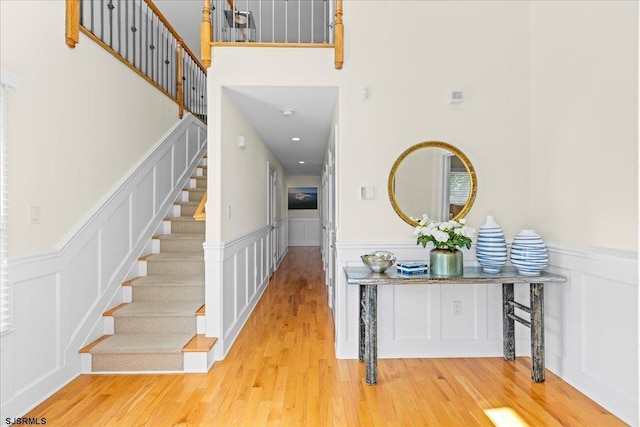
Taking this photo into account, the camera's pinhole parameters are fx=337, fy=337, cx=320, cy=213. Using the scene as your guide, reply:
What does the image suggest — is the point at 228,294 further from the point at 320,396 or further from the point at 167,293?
the point at 320,396

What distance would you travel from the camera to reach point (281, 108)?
3.44 meters

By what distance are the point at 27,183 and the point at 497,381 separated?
3483mm

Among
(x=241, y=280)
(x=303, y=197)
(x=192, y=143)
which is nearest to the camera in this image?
(x=241, y=280)

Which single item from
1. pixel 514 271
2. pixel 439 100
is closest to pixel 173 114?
pixel 439 100

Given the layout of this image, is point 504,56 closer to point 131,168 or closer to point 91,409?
point 131,168

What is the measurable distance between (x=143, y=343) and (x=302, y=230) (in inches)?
327

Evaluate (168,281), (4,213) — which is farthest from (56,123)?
(168,281)

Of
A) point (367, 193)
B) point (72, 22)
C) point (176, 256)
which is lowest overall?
point (176, 256)

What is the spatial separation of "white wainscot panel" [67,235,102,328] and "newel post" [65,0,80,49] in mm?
1535

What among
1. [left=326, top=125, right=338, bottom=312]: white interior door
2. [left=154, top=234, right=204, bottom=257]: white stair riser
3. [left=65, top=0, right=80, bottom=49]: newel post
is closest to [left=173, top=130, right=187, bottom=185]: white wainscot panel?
[left=154, top=234, right=204, bottom=257]: white stair riser

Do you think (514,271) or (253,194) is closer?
(514,271)

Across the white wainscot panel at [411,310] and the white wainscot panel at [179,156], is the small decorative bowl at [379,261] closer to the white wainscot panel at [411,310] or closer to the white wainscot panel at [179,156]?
the white wainscot panel at [411,310]

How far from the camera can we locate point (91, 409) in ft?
7.02

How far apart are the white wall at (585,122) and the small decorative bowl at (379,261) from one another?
51.1 inches
